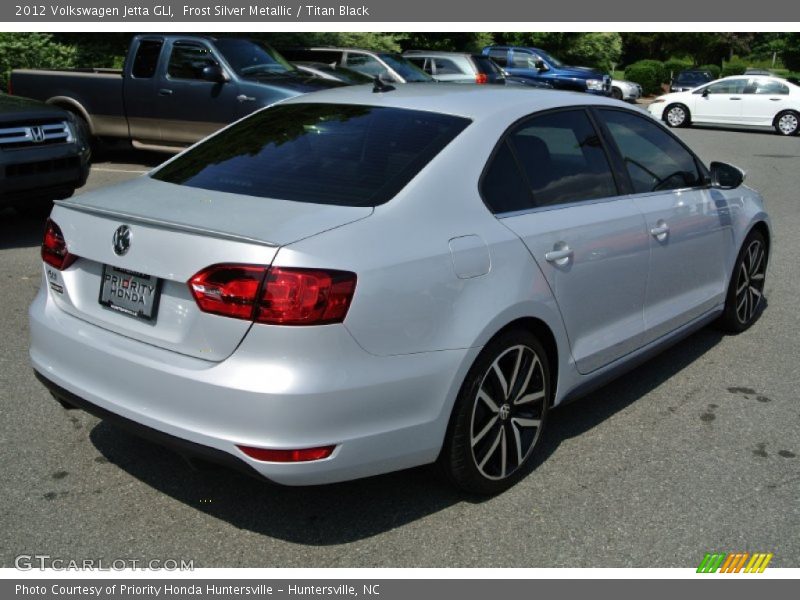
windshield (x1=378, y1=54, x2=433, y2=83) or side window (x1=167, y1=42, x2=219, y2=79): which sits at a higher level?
side window (x1=167, y1=42, x2=219, y2=79)

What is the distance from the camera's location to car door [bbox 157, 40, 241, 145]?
11516 mm

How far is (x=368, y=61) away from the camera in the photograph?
1686 centimetres

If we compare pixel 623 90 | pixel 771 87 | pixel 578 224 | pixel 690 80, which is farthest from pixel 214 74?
pixel 690 80

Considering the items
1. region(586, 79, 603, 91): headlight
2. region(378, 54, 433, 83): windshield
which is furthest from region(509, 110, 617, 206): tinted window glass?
region(586, 79, 603, 91): headlight

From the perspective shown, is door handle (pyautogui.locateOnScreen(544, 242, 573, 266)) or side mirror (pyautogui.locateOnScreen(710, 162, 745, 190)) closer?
door handle (pyautogui.locateOnScreen(544, 242, 573, 266))

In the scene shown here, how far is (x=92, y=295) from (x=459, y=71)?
18504mm

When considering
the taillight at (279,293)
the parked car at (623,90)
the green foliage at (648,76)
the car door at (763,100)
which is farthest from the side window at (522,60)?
the taillight at (279,293)

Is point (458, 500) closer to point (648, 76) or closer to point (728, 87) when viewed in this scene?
point (728, 87)

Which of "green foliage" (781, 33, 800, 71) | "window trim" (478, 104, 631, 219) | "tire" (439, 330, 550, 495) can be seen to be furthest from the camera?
"green foliage" (781, 33, 800, 71)

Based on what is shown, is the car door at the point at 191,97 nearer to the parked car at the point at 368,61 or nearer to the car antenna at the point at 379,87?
the parked car at the point at 368,61

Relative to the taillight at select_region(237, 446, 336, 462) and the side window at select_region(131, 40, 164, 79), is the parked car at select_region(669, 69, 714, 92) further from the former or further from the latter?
the taillight at select_region(237, 446, 336, 462)

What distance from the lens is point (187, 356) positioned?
316 cm

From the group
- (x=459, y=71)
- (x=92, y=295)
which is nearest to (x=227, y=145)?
(x=92, y=295)

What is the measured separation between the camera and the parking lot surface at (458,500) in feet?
11.0
